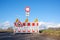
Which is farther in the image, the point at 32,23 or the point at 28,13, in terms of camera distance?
the point at 32,23

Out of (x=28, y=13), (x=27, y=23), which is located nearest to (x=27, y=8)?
(x=28, y=13)

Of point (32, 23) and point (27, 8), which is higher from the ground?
point (27, 8)

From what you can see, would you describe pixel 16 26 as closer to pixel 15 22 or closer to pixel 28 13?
pixel 15 22

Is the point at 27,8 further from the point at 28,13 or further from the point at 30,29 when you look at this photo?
the point at 30,29

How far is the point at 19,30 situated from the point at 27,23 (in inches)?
64.2

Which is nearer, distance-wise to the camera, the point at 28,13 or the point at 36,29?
the point at 28,13

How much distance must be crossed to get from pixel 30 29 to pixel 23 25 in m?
1.12

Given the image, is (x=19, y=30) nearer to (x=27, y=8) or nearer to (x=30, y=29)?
(x=30, y=29)

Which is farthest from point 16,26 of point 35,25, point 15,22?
point 35,25

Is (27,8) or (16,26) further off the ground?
(27,8)

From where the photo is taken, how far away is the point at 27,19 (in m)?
25.3

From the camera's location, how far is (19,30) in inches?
1030

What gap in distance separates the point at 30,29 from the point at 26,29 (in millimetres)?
640

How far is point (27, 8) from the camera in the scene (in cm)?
2392
